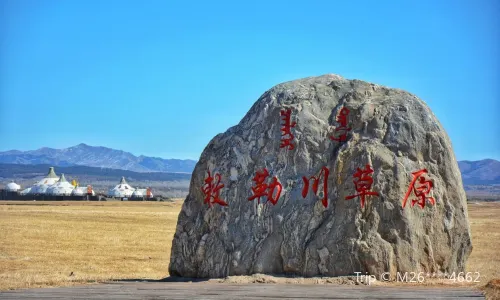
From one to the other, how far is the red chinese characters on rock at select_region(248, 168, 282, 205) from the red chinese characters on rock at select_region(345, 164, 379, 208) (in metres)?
1.28

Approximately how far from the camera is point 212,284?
11.6m

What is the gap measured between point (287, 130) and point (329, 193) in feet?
4.80

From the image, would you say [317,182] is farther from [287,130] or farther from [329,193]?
[287,130]

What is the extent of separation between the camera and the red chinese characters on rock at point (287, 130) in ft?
42.9

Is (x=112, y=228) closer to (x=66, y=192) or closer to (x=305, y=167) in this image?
(x=305, y=167)

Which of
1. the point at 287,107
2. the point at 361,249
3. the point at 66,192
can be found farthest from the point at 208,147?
the point at 66,192

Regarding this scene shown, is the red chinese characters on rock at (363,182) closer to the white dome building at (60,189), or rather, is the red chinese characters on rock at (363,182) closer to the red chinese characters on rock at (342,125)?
the red chinese characters on rock at (342,125)

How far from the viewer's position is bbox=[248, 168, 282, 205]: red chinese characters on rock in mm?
12758

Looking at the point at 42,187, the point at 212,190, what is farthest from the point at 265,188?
the point at 42,187

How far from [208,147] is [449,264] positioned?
5.03 meters

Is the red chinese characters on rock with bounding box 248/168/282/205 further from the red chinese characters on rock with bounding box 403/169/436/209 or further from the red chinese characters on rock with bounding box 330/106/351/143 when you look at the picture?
the red chinese characters on rock with bounding box 403/169/436/209

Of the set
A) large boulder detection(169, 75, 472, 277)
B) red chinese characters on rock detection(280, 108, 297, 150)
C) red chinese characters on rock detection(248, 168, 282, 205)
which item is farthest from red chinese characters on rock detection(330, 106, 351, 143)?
red chinese characters on rock detection(248, 168, 282, 205)

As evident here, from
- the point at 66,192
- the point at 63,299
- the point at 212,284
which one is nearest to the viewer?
the point at 63,299

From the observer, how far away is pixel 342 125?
13.2 meters
